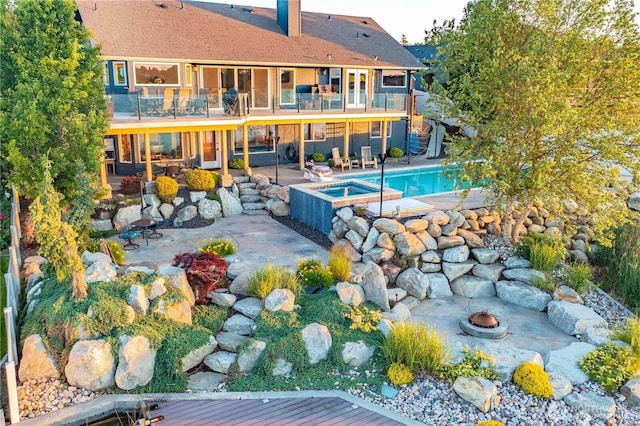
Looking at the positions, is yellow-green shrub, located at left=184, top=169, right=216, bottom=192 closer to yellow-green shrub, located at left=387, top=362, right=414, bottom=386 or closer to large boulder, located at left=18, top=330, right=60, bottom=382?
large boulder, located at left=18, top=330, right=60, bottom=382

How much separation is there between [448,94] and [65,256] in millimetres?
9991

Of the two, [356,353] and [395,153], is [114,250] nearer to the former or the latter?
[356,353]

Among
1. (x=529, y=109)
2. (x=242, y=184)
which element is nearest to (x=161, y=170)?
(x=242, y=184)

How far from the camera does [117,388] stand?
27.5ft

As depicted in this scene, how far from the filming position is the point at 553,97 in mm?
11750

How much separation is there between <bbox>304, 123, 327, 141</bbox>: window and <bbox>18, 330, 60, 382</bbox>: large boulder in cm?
1769

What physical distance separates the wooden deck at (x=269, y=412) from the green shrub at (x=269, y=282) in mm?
2675

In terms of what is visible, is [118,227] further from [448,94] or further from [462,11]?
[462,11]

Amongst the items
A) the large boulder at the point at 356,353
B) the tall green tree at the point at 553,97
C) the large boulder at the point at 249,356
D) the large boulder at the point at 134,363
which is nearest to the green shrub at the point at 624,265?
the tall green tree at the point at 553,97

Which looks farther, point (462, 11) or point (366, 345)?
point (462, 11)

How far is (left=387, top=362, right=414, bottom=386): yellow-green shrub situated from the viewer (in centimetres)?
860

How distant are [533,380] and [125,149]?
16994 millimetres

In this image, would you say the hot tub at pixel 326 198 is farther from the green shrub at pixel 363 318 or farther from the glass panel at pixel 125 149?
the glass panel at pixel 125 149

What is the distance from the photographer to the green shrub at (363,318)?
32.1 feet
